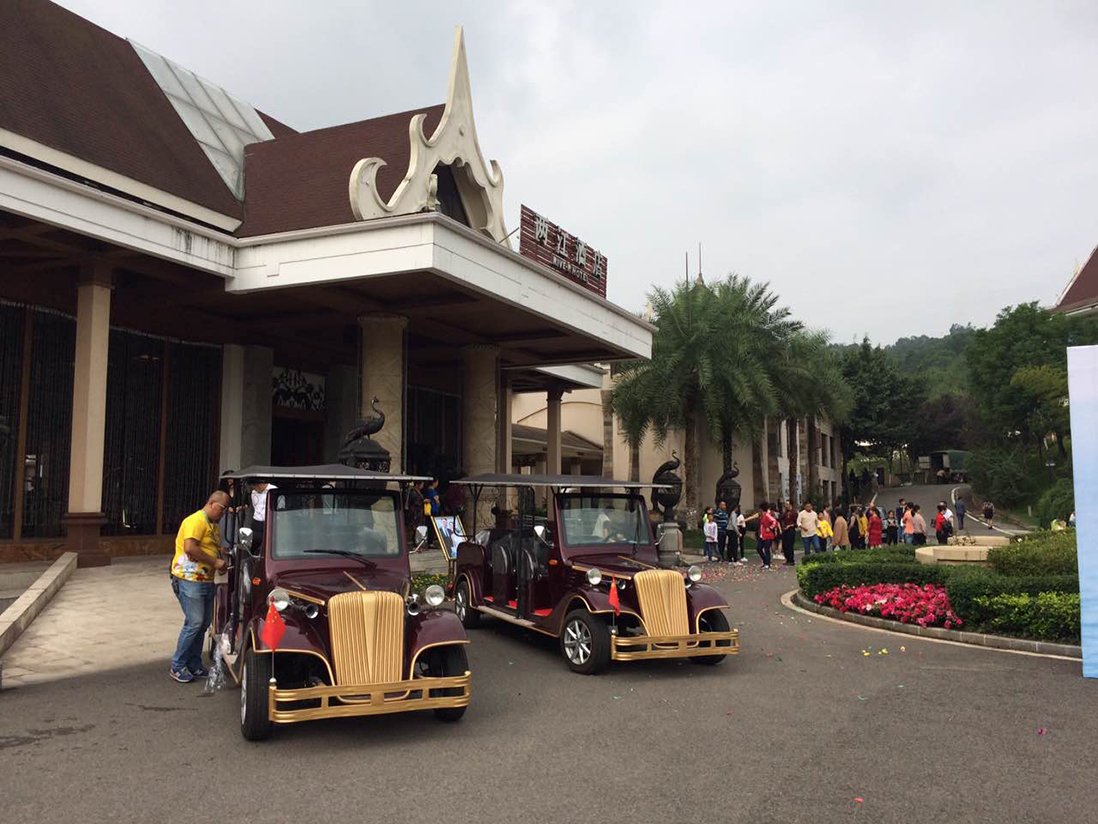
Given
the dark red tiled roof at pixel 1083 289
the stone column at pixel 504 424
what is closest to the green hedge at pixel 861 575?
the stone column at pixel 504 424

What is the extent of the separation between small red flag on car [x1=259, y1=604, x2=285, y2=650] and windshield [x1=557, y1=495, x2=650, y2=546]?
13.2 ft

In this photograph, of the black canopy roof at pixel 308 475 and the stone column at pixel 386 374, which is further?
the stone column at pixel 386 374

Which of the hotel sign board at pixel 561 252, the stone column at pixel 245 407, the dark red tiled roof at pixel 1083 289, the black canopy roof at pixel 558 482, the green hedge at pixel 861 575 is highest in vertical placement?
the dark red tiled roof at pixel 1083 289

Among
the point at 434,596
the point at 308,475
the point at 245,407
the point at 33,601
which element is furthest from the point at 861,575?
the point at 245,407

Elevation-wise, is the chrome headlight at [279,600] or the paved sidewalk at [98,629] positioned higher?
the chrome headlight at [279,600]

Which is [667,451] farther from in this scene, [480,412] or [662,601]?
[662,601]

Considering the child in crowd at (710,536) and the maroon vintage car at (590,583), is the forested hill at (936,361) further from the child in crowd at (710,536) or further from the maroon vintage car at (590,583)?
the maroon vintage car at (590,583)

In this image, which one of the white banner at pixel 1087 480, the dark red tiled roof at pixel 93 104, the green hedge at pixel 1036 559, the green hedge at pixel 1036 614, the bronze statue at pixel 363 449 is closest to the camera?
the white banner at pixel 1087 480

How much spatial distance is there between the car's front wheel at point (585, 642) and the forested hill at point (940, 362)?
66.9m

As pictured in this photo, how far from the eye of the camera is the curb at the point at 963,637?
9.48m

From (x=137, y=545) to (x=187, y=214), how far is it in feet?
22.8

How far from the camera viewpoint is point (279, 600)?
628 cm

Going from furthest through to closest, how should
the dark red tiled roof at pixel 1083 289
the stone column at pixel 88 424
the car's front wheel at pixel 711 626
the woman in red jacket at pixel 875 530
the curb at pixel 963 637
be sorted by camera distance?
the dark red tiled roof at pixel 1083 289, the woman in red jacket at pixel 875 530, the stone column at pixel 88 424, the curb at pixel 963 637, the car's front wheel at pixel 711 626

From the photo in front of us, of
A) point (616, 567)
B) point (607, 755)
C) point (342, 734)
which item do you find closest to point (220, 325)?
point (616, 567)
